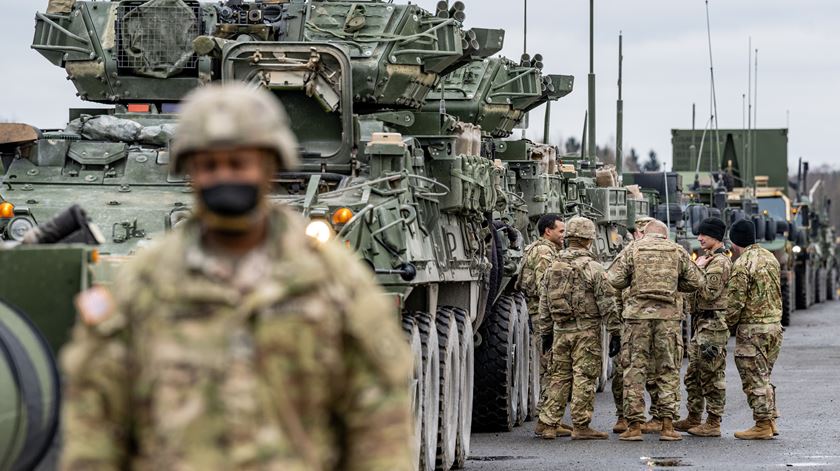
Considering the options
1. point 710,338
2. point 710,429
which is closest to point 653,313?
point 710,338

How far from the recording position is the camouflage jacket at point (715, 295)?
15.6m

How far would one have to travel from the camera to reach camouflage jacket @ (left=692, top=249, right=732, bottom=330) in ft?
51.3

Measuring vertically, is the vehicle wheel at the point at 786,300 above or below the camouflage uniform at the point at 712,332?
below

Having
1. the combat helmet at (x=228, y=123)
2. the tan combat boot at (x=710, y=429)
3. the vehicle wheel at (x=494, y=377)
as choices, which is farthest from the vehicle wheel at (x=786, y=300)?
the combat helmet at (x=228, y=123)

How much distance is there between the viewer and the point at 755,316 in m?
15.6

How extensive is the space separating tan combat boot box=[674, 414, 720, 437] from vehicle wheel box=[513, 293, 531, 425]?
190 cm

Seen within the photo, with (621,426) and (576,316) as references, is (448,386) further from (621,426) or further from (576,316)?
(621,426)

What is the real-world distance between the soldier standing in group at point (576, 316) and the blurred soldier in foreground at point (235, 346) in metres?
10.9

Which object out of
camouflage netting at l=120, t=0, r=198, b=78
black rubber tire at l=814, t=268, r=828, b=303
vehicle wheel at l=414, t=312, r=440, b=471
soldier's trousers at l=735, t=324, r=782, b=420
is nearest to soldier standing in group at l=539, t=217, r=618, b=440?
soldier's trousers at l=735, t=324, r=782, b=420

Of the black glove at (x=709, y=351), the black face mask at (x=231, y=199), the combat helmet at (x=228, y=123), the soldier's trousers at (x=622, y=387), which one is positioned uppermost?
the combat helmet at (x=228, y=123)

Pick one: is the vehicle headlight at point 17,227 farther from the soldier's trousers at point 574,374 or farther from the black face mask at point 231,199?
→ the black face mask at point 231,199

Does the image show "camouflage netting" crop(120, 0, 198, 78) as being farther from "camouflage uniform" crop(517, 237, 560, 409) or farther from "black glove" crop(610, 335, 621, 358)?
"black glove" crop(610, 335, 621, 358)

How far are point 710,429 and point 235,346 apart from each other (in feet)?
39.3

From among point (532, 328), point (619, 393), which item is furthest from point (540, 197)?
point (619, 393)
